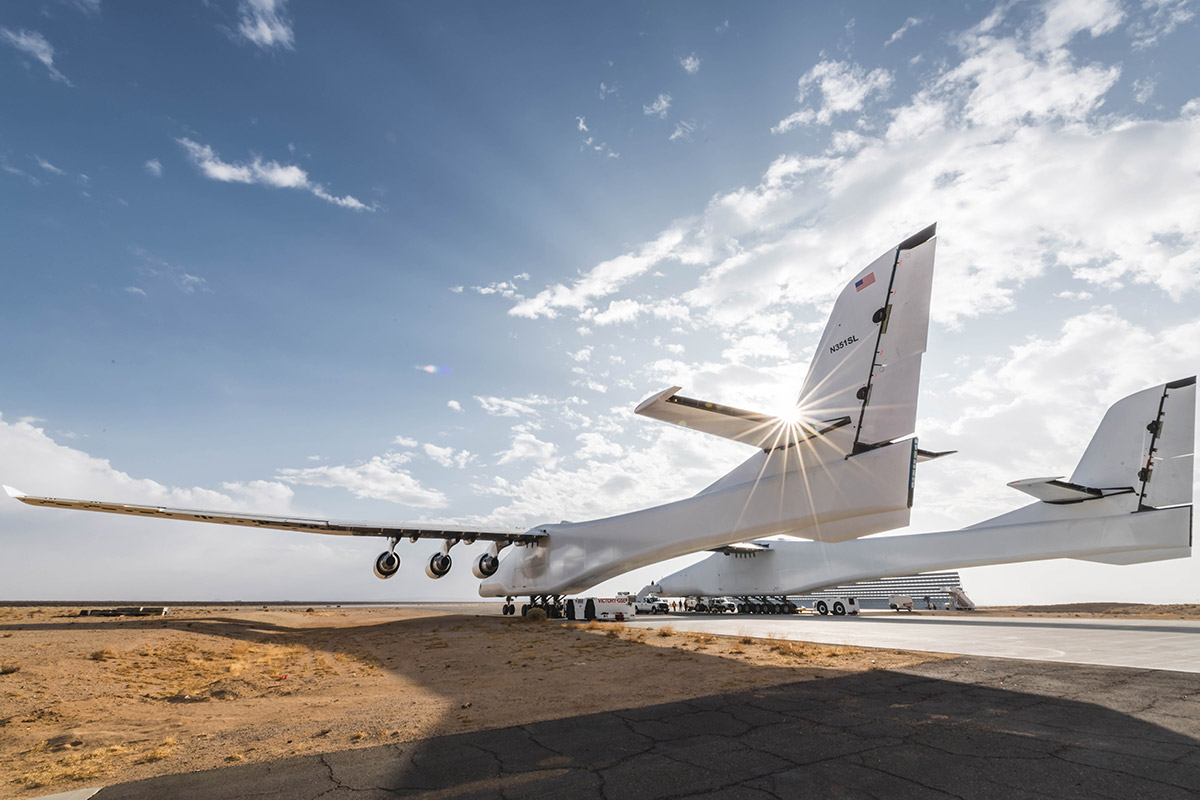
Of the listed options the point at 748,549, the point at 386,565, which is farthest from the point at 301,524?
the point at 748,549

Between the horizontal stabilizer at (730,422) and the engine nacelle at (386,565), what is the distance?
43.8 ft

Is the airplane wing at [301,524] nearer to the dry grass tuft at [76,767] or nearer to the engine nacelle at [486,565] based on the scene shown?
the engine nacelle at [486,565]

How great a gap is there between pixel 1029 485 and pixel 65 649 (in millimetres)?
26571

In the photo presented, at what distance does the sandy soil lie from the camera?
501cm

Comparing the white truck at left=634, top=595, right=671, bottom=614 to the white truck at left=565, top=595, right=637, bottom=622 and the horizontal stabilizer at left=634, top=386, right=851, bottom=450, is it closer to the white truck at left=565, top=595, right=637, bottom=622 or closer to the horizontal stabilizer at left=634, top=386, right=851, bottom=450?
the white truck at left=565, top=595, right=637, bottom=622

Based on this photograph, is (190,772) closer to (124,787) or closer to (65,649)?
(124,787)

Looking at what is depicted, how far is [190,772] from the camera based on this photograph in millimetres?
4289

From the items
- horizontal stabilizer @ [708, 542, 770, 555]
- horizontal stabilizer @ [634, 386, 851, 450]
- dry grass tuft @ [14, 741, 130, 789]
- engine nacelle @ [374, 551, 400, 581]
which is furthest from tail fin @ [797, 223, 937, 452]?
horizontal stabilizer @ [708, 542, 770, 555]

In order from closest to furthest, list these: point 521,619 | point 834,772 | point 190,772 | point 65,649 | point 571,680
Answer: point 834,772 < point 190,772 < point 571,680 < point 65,649 < point 521,619

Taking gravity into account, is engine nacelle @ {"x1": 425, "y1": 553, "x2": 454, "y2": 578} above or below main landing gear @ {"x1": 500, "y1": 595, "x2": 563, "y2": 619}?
above

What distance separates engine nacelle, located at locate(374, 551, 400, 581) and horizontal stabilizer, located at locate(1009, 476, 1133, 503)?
21.6 metres

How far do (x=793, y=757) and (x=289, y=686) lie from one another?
26.4 ft

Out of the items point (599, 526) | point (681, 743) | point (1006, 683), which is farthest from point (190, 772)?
point (599, 526)

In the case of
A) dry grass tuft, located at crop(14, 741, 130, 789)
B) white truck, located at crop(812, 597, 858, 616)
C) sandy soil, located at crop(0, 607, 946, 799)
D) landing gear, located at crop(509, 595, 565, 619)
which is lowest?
white truck, located at crop(812, 597, 858, 616)
